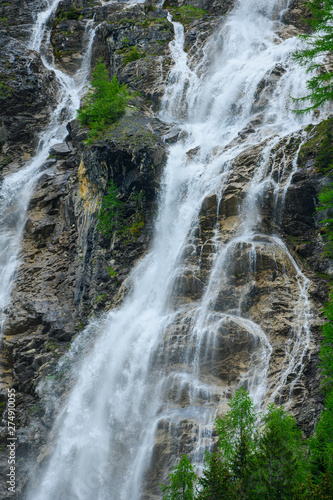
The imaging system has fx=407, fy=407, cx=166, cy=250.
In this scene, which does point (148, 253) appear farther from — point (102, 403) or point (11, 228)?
point (11, 228)

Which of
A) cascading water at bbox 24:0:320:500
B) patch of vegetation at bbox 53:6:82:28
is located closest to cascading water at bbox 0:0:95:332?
patch of vegetation at bbox 53:6:82:28

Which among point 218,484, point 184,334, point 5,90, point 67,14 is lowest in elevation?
point 218,484

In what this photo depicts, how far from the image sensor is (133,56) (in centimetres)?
3088

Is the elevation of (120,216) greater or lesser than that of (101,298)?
greater

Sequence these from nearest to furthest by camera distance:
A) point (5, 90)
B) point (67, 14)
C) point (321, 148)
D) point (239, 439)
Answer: point (239, 439)
point (321, 148)
point (5, 90)
point (67, 14)

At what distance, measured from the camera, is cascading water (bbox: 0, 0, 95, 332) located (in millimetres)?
22047

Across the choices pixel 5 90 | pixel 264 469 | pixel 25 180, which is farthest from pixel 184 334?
pixel 5 90

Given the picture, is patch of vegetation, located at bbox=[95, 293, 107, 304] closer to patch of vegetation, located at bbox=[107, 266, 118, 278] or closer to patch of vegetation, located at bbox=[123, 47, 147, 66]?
patch of vegetation, located at bbox=[107, 266, 118, 278]

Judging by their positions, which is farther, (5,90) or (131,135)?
(5,90)

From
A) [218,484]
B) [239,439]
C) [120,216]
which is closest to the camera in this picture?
[218,484]

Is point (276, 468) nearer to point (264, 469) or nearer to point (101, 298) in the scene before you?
point (264, 469)

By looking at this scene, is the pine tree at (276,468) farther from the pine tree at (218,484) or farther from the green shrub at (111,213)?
the green shrub at (111,213)

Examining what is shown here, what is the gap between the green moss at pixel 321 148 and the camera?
1592cm

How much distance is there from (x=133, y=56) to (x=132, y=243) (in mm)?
18192
